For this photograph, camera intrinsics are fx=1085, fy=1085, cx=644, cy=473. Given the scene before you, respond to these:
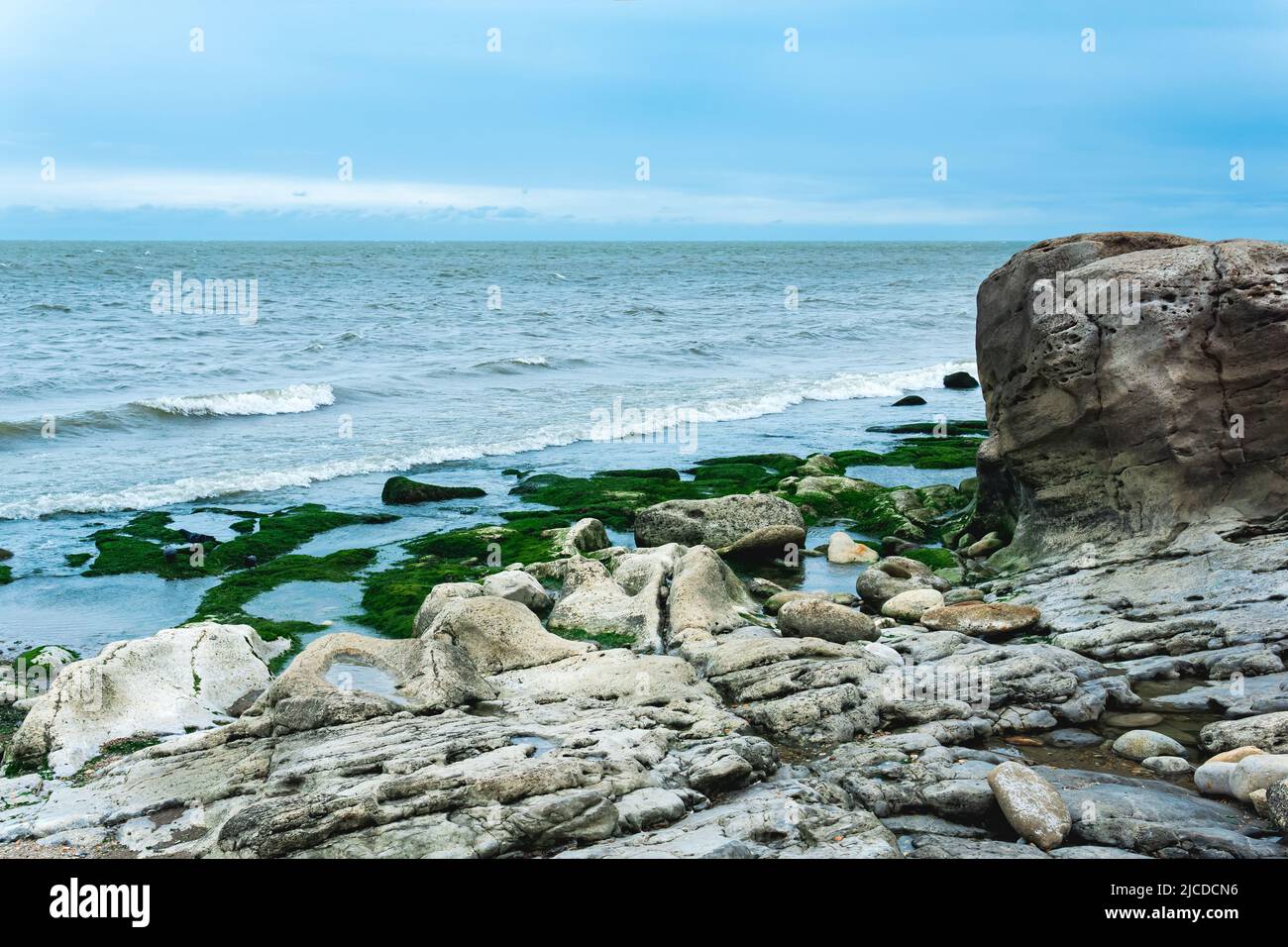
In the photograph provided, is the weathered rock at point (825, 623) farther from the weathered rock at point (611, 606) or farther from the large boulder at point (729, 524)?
the large boulder at point (729, 524)

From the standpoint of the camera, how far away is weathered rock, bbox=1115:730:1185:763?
353 inches

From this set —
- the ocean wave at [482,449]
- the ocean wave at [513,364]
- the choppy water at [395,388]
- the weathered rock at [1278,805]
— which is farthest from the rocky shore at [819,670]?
the ocean wave at [513,364]

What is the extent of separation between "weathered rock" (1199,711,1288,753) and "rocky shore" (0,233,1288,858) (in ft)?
0.09

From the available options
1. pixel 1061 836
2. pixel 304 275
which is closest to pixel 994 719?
pixel 1061 836

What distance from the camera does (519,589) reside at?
45.3 ft

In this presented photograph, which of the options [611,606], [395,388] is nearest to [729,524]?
[611,606]

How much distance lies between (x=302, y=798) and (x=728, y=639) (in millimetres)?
5371

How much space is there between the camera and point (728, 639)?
38.9 ft

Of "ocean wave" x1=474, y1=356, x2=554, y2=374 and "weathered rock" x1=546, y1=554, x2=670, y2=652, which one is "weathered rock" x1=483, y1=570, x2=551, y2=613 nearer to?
"weathered rock" x1=546, y1=554, x2=670, y2=652

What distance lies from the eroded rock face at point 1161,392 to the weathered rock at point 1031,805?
21.6ft

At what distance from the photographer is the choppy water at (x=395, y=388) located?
72.9ft

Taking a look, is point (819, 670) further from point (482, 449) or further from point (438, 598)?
point (482, 449)

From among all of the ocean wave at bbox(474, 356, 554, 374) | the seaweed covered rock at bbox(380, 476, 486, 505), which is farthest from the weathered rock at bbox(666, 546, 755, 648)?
the ocean wave at bbox(474, 356, 554, 374)
